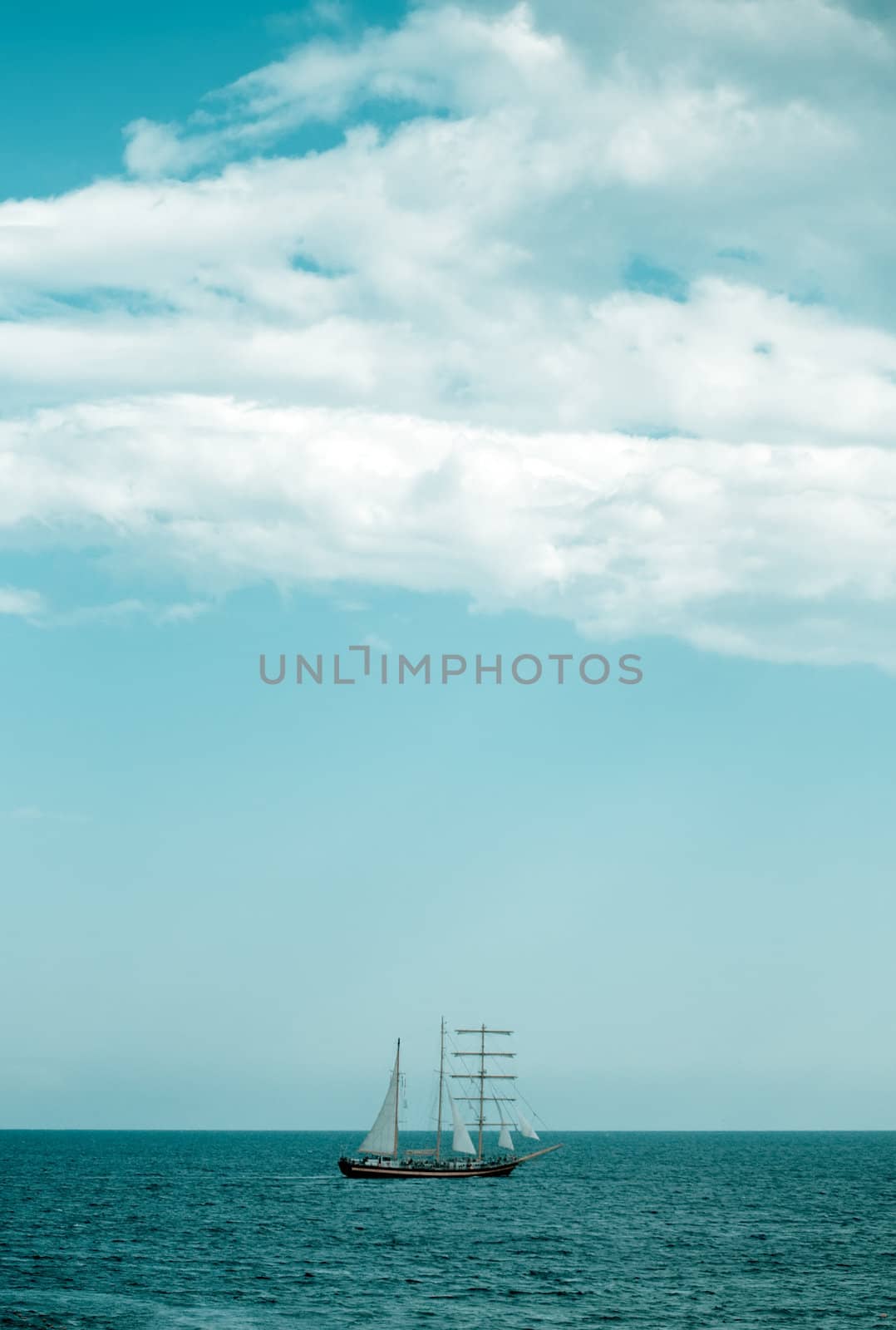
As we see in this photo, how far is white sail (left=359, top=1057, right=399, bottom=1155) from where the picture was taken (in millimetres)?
159375

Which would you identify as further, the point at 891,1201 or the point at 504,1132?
the point at 504,1132

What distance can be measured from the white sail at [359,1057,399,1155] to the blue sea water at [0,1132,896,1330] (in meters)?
7.79

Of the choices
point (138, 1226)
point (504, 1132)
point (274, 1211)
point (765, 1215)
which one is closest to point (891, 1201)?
point (765, 1215)

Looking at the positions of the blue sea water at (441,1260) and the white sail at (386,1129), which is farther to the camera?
the white sail at (386,1129)

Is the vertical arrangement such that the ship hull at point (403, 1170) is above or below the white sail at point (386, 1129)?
below

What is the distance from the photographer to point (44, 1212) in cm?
12675

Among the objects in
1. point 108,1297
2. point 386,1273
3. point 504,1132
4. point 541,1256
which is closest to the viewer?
point 108,1297

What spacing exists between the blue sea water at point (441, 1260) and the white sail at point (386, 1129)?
25.5 ft

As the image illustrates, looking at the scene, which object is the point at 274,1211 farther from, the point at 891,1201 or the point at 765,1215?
the point at 891,1201

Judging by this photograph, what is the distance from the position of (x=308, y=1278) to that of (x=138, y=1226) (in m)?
39.7

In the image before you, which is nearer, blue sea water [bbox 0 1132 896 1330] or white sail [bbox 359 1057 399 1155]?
blue sea water [bbox 0 1132 896 1330]

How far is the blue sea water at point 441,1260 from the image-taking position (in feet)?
227

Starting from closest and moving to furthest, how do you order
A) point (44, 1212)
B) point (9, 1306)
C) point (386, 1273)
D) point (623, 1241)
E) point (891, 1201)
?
1. point (9, 1306)
2. point (386, 1273)
3. point (623, 1241)
4. point (44, 1212)
5. point (891, 1201)

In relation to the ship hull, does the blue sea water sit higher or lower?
higher
